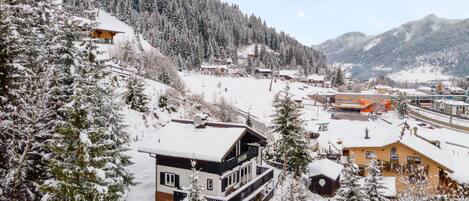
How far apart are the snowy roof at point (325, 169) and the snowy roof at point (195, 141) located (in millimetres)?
16900

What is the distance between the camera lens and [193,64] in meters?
139

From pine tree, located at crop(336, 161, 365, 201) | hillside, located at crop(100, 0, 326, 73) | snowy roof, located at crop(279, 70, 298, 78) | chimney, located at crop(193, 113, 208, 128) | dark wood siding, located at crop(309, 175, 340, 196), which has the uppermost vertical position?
hillside, located at crop(100, 0, 326, 73)

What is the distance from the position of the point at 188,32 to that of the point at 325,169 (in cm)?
12458

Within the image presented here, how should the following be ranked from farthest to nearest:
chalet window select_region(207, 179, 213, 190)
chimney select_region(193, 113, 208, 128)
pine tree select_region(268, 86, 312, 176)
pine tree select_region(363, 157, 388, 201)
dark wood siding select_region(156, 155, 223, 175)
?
pine tree select_region(268, 86, 312, 176) → chimney select_region(193, 113, 208, 128) → chalet window select_region(207, 179, 213, 190) → dark wood siding select_region(156, 155, 223, 175) → pine tree select_region(363, 157, 388, 201)

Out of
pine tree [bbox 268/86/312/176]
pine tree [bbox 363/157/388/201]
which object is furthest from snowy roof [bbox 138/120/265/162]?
pine tree [bbox 268/86/312/176]

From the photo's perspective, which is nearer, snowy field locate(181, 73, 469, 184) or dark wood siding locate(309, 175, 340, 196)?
dark wood siding locate(309, 175, 340, 196)

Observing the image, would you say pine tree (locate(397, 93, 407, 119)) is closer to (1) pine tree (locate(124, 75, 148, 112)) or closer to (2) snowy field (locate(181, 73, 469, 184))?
(2) snowy field (locate(181, 73, 469, 184))

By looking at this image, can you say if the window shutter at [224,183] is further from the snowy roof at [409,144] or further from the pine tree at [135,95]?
the snowy roof at [409,144]

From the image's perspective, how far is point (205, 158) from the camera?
24406mm

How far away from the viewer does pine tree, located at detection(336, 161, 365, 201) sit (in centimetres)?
2202

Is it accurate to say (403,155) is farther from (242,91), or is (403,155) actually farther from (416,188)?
(242,91)

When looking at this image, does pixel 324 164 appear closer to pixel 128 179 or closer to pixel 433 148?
pixel 433 148

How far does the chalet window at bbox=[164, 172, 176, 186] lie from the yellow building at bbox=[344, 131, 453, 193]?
78.5ft

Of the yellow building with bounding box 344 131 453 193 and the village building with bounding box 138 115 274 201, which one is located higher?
the village building with bounding box 138 115 274 201
